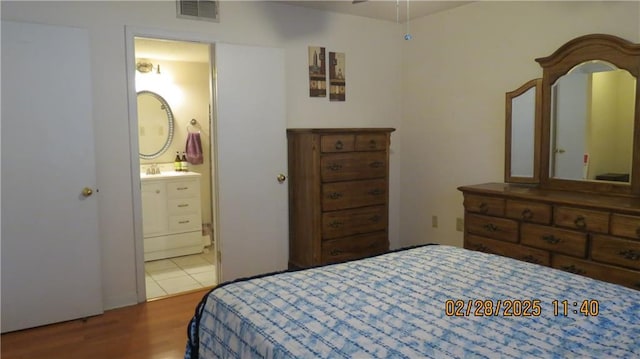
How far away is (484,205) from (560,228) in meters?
0.56

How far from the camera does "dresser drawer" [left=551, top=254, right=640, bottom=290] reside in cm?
251

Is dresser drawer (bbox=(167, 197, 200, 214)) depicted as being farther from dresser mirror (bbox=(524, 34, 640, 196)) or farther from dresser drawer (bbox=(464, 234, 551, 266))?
dresser mirror (bbox=(524, 34, 640, 196))

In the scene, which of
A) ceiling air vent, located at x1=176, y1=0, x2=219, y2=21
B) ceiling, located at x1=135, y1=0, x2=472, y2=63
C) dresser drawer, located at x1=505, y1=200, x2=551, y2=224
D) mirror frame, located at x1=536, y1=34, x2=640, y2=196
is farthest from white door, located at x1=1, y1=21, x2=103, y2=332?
mirror frame, located at x1=536, y1=34, x2=640, y2=196

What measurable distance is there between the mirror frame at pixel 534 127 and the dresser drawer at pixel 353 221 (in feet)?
3.47

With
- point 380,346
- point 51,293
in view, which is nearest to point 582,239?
point 380,346

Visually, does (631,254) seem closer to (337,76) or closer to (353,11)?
(337,76)

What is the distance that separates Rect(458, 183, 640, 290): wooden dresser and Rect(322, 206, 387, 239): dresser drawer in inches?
31.5

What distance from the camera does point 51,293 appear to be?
9.98 ft

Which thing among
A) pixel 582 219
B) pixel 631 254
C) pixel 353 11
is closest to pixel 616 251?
pixel 631 254

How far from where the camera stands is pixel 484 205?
10.8 ft

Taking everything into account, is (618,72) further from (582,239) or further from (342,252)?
(342,252)

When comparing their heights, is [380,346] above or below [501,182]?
below

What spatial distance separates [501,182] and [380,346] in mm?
2848

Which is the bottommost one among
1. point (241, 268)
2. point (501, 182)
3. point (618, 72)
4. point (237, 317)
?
point (241, 268)
